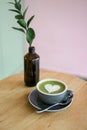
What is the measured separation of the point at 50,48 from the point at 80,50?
12.8 inches

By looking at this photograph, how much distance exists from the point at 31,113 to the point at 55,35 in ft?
4.07

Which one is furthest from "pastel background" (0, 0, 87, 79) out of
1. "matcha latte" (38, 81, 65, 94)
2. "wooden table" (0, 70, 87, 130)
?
"matcha latte" (38, 81, 65, 94)

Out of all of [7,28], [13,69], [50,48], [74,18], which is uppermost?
[74,18]

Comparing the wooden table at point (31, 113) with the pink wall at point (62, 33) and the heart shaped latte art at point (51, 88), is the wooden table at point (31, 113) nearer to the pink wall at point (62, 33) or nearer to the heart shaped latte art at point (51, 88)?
the heart shaped latte art at point (51, 88)

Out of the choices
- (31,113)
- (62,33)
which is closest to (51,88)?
(31,113)

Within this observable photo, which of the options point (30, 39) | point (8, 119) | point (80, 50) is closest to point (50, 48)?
point (80, 50)

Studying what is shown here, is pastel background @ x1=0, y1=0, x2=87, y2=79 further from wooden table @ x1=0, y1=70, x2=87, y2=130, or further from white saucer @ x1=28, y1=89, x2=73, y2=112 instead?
white saucer @ x1=28, y1=89, x2=73, y2=112

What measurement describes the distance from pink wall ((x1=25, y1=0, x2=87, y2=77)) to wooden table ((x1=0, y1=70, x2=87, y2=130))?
2.80 ft

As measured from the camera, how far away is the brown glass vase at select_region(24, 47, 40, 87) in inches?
42.1

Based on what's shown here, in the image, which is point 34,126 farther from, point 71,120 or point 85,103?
point 85,103

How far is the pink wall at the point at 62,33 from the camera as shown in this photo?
73.0 inches

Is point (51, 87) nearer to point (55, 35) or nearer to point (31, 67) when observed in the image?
point (31, 67)

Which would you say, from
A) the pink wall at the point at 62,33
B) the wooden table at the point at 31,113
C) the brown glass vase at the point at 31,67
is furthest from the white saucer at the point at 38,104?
the pink wall at the point at 62,33

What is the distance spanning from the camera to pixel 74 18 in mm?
1860
